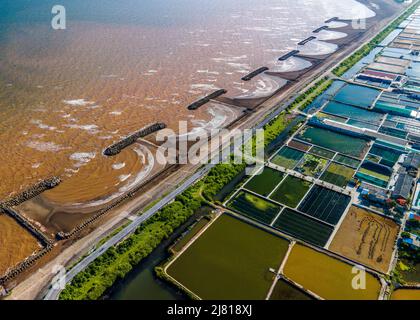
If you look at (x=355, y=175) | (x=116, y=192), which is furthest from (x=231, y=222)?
(x=355, y=175)

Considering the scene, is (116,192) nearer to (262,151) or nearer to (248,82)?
(262,151)

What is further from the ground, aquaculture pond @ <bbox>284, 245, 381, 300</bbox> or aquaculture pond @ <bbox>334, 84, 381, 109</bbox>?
aquaculture pond @ <bbox>334, 84, 381, 109</bbox>

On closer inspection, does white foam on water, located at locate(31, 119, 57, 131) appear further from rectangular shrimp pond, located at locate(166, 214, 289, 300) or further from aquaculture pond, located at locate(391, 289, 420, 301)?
aquaculture pond, located at locate(391, 289, 420, 301)

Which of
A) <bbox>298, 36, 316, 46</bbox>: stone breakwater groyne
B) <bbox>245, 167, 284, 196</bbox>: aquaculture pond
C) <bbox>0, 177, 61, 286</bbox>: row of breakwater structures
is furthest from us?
<bbox>298, 36, 316, 46</bbox>: stone breakwater groyne

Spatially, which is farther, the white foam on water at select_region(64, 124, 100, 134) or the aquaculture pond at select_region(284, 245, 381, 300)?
the white foam on water at select_region(64, 124, 100, 134)

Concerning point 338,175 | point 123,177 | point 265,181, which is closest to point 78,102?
point 123,177

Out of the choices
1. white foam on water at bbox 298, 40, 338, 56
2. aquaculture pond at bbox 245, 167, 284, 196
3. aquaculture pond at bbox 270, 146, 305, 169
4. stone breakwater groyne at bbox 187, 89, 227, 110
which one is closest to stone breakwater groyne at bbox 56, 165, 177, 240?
aquaculture pond at bbox 245, 167, 284, 196

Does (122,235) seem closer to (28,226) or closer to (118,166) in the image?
(28,226)
